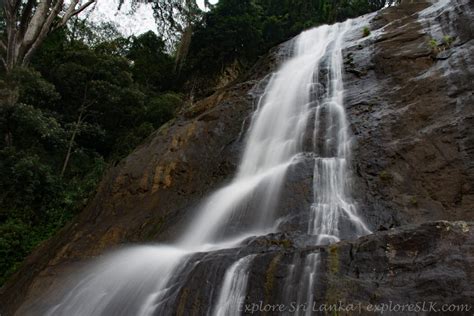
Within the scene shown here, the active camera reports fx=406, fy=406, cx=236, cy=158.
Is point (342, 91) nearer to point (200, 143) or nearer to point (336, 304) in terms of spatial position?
point (200, 143)

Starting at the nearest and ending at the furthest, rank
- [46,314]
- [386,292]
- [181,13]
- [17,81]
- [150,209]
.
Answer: [386,292]
[46,314]
[150,209]
[17,81]
[181,13]

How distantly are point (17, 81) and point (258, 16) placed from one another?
12.3 meters

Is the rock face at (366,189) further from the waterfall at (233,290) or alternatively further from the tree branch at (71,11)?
the tree branch at (71,11)

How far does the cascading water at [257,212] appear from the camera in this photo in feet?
16.6

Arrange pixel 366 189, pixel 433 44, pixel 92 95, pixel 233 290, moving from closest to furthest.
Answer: pixel 233 290, pixel 366 189, pixel 433 44, pixel 92 95

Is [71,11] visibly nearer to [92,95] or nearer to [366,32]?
[92,95]

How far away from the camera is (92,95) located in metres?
15.6

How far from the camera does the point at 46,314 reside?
5.66m

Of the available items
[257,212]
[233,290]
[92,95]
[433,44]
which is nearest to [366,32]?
[433,44]

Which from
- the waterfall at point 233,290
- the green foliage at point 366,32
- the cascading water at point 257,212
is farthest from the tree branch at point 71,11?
the waterfall at point 233,290

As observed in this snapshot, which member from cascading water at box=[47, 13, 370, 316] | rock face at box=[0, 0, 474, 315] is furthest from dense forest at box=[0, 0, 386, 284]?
cascading water at box=[47, 13, 370, 316]

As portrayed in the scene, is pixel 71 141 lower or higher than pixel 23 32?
lower

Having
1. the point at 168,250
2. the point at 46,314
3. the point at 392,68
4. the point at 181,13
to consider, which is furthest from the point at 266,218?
the point at 181,13

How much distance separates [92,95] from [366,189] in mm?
11952
